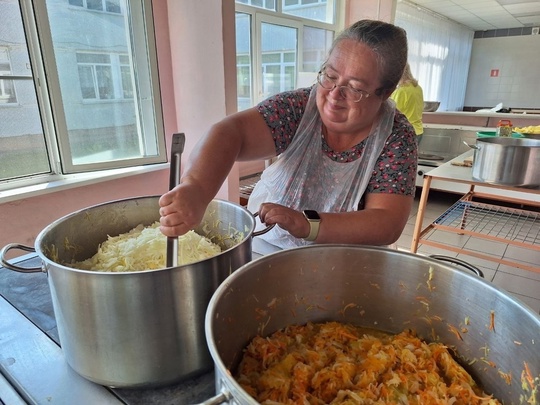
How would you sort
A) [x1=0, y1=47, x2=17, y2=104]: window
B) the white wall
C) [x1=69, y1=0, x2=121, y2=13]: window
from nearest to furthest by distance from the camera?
[x1=0, y1=47, x2=17, y2=104]: window
[x1=69, y1=0, x2=121, y2=13]: window
the white wall

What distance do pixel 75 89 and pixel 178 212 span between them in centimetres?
203

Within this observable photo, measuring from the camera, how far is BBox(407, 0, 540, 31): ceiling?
5598 millimetres

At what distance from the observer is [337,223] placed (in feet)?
2.78

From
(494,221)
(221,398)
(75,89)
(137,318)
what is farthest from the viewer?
(494,221)

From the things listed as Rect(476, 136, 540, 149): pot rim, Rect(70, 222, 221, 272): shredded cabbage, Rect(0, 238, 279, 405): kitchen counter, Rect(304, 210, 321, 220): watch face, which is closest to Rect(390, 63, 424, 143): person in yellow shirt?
Rect(476, 136, 540, 149): pot rim

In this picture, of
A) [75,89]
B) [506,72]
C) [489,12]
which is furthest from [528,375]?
[506,72]

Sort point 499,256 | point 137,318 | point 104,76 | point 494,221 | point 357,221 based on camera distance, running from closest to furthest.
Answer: point 137,318, point 357,221, point 104,76, point 499,256, point 494,221

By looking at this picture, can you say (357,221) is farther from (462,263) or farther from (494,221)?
(494,221)

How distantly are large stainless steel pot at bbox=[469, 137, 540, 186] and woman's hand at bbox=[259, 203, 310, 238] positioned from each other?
4.85 feet

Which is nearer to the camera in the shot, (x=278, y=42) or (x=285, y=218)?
(x=285, y=218)

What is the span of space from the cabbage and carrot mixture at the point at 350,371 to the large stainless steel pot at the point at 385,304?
0.04 meters

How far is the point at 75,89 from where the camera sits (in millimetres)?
2244

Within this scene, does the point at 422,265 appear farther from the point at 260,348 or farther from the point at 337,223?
the point at 260,348

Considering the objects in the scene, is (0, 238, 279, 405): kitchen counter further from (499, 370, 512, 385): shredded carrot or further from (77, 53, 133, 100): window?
(77, 53, 133, 100): window
